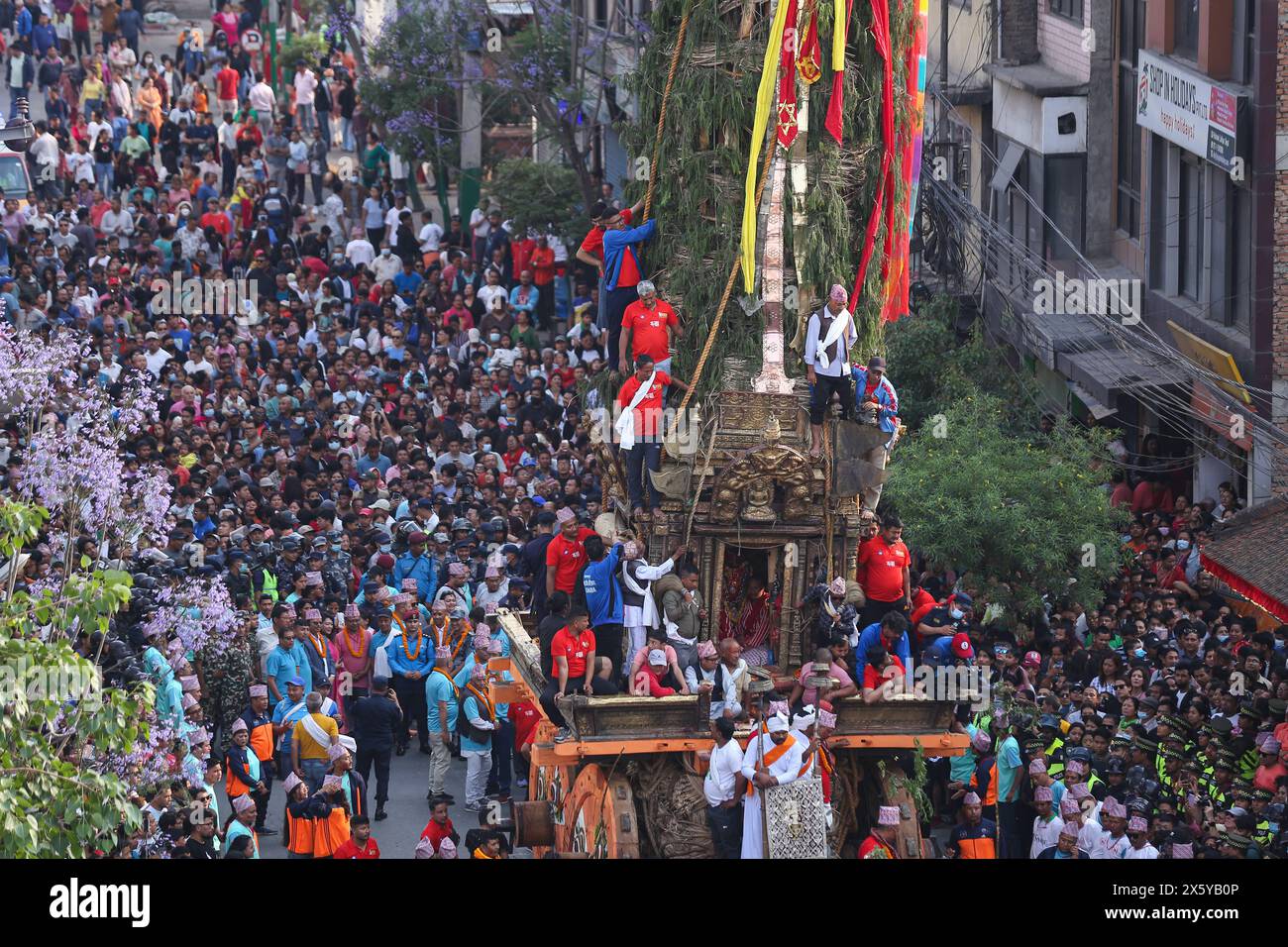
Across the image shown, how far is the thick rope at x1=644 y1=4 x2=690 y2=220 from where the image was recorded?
52.3 ft

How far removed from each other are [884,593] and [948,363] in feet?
38.4

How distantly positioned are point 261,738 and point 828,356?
19.6 ft

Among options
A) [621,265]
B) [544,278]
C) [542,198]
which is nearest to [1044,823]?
[621,265]

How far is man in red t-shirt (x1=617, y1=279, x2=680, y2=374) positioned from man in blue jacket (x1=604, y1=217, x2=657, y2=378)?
24 cm

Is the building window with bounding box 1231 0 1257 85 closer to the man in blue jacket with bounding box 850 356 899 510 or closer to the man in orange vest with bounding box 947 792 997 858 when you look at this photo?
the man in blue jacket with bounding box 850 356 899 510

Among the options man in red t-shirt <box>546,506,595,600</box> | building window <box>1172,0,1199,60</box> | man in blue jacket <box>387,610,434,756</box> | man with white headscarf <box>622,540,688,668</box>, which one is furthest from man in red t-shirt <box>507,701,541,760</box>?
building window <box>1172,0,1199,60</box>

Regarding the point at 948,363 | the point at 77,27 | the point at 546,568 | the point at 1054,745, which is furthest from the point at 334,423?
the point at 77,27

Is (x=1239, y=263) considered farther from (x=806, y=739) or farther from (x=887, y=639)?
(x=806, y=739)

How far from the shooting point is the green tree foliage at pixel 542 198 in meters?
34.8

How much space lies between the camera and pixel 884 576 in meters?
17.4

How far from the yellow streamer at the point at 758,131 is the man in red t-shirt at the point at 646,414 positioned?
3.27 feet

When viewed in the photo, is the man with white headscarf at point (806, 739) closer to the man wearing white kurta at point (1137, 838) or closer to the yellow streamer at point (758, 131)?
the man wearing white kurta at point (1137, 838)

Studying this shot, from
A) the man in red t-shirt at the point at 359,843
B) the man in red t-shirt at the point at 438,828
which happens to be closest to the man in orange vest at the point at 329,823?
the man in red t-shirt at the point at 359,843

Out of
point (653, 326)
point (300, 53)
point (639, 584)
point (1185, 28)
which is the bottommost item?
point (639, 584)
